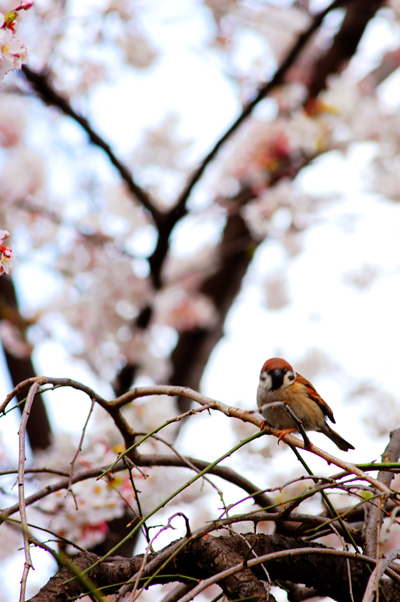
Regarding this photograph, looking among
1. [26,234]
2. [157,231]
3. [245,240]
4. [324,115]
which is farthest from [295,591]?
[26,234]

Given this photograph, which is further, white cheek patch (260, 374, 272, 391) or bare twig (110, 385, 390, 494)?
white cheek patch (260, 374, 272, 391)

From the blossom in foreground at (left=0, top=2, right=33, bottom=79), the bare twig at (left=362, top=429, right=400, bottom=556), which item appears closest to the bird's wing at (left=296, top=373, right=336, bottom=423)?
the bare twig at (left=362, top=429, right=400, bottom=556)

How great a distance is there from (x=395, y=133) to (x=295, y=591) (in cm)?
264

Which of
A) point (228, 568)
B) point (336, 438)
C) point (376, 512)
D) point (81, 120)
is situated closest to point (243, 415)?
point (228, 568)

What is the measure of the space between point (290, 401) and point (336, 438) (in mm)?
203

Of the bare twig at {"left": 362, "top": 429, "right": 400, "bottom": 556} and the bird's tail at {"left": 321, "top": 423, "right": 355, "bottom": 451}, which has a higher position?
the bird's tail at {"left": 321, "top": 423, "right": 355, "bottom": 451}

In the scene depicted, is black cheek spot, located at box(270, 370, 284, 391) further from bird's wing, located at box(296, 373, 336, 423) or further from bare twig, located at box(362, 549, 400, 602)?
bare twig, located at box(362, 549, 400, 602)

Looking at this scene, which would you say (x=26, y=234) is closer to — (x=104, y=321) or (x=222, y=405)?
(x=104, y=321)

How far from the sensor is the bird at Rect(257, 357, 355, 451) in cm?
128

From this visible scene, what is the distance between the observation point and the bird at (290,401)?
128 centimetres

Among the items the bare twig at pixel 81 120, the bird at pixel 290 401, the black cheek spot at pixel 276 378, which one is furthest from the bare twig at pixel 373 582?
the bare twig at pixel 81 120

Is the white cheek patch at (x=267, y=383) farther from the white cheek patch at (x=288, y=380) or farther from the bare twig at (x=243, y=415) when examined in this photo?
the bare twig at (x=243, y=415)

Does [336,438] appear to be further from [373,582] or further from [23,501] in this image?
[23,501]

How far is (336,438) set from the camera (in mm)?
1521
